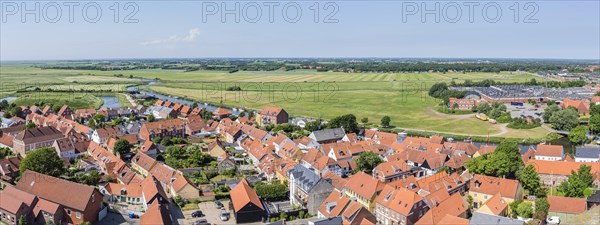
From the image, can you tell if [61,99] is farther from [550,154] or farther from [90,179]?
[550,154]

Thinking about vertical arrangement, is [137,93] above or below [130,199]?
above

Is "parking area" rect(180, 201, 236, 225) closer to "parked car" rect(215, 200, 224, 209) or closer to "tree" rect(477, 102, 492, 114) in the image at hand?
"parked car" rect(215, 200, 224, 209)

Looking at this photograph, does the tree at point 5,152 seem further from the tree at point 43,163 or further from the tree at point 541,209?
the tree at point 541,209

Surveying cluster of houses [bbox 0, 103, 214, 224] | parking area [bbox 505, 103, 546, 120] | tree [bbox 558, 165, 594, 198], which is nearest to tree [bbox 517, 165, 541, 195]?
tree [bbox 558, 165, 594, 198]

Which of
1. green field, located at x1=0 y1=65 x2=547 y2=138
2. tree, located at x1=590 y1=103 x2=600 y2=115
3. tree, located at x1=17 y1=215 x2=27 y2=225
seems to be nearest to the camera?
tree, located at x1=17 y1=215 x2=27 y2=225

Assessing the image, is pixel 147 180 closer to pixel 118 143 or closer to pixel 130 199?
pixel 130 199

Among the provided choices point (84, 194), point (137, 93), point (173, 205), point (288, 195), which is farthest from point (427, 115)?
point (137, 93)

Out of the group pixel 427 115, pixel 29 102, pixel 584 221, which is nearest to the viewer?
pixel 584 221
